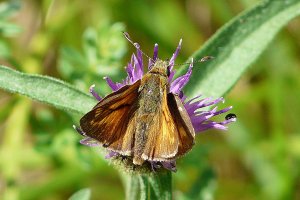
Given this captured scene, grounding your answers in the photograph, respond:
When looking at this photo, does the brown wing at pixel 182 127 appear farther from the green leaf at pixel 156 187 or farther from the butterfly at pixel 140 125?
the green leaf at pixel 156 187

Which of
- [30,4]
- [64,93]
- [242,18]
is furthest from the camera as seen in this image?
[30,4]

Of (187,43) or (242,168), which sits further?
(187,43)

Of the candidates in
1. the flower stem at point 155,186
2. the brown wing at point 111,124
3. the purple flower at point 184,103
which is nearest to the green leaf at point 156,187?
the flower stem at point 155,186

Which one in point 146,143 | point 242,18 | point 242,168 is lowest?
point 242,168

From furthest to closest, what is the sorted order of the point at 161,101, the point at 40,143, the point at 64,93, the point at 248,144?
1. the point at 248,144
2. the point at 40,143
3. the point at 64,93
4. the point at 161,101

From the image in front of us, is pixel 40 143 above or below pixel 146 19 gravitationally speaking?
below

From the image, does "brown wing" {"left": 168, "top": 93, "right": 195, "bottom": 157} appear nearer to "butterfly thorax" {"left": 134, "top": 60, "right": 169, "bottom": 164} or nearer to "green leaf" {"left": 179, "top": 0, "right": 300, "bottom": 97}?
"butterfly thorax" {"left": 134, "top": 60, "right": 169, "bottom": 164}

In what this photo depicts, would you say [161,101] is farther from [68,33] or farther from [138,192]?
[68,33]

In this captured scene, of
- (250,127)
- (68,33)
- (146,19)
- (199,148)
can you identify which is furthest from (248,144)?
(68,33)
